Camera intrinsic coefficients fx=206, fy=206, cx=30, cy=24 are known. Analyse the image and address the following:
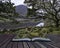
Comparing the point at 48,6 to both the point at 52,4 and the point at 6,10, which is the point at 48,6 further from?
the point at 6,10

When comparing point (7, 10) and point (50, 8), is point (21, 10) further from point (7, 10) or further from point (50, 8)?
point (7, 10)

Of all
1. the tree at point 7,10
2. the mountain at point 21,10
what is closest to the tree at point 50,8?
the mountain at point 21,10

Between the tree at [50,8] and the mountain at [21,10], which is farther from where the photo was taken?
the tree at [50,8]

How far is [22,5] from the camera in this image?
10.1 meters

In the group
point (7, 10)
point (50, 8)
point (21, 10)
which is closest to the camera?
point (21, 10)

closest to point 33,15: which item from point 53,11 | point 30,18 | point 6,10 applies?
point 30,18

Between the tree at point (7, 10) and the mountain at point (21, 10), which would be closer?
the mountain at point (21, 10)

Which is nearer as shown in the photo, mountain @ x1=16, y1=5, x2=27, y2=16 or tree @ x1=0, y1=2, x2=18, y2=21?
mountain @ x1=16, y1=5, x2=27, y2=16

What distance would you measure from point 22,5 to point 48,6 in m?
1.31

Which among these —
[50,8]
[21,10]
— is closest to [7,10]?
[21,10]

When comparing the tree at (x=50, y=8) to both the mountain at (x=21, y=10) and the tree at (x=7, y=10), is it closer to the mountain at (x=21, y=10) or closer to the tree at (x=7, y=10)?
the mountain at (x=21, y=10)

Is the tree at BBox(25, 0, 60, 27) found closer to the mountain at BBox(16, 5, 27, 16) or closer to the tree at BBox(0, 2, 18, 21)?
the mountain at BBox(16, 5, 27, 16)

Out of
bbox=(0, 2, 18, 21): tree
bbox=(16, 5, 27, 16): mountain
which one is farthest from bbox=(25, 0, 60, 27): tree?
bbox=(0, 2, 18, 21): tree

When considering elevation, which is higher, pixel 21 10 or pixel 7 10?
pixel 21 10
